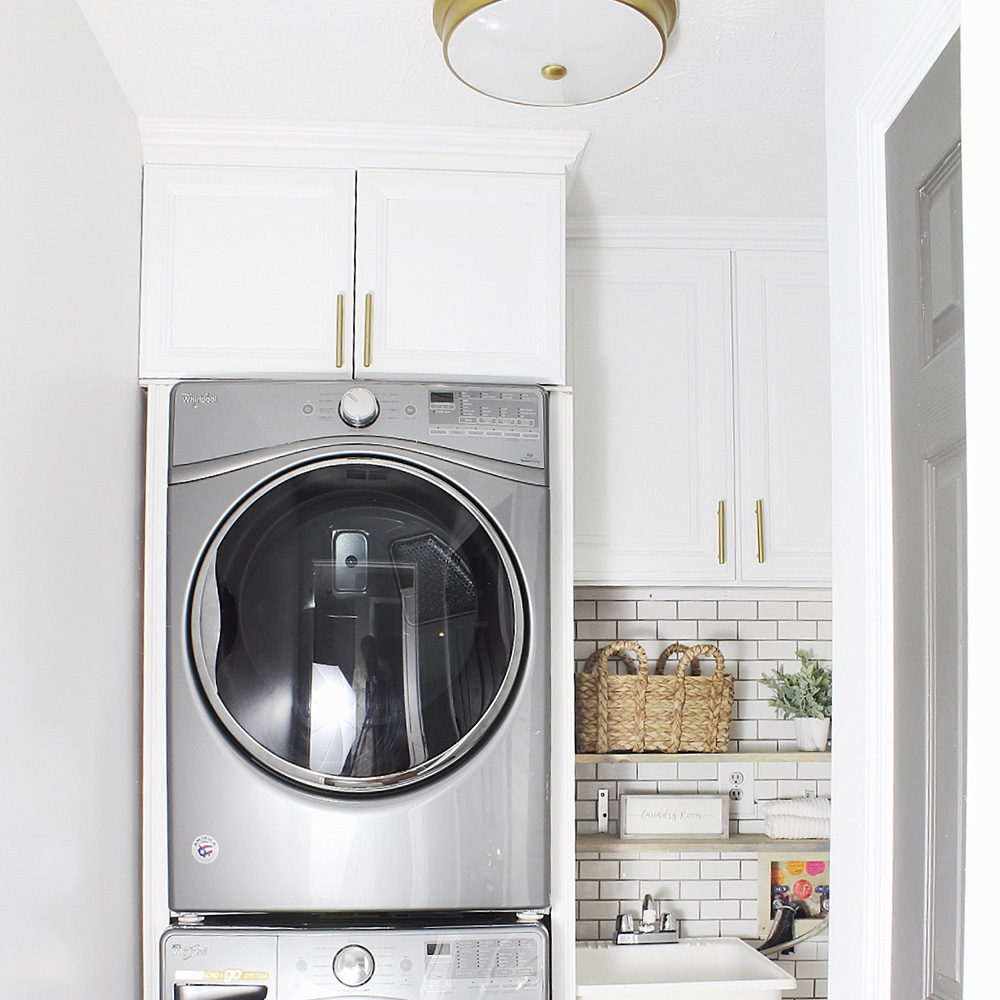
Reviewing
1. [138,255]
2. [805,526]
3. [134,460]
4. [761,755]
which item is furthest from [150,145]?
[761,755]

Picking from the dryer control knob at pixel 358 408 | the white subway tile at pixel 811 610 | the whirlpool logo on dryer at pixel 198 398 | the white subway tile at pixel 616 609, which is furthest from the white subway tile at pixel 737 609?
the whirlpool logo on dryer at pixel 198 398

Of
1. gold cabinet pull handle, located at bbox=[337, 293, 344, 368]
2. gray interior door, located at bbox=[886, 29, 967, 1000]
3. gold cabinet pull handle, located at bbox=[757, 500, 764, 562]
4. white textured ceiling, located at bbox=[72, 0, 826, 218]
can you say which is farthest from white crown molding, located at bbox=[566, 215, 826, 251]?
gray interior door, located at bbox=[886, 29, 967, 1000]

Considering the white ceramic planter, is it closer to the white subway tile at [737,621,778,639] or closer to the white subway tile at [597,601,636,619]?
the white subway tile at [737,621,778,639]

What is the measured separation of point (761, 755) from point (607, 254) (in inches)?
47.5

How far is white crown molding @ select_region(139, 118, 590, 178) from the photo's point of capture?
80.1 inches

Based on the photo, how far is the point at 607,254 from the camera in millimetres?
2516

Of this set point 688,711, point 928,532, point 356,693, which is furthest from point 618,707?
point 928,532

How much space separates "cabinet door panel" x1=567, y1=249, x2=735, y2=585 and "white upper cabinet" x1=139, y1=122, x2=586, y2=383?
0.41 metres

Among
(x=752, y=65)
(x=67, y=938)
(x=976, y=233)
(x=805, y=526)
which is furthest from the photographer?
(x=805, y=526)

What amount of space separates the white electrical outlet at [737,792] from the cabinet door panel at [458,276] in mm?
1148

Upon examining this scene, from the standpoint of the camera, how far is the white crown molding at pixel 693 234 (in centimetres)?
250

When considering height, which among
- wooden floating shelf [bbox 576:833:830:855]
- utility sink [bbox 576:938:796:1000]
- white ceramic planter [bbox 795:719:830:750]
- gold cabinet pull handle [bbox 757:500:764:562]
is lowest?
utility sink [bbox 576:938:796:1000]

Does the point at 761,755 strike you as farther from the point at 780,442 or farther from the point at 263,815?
the point at 263,815

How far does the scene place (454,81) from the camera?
185 centimetres
